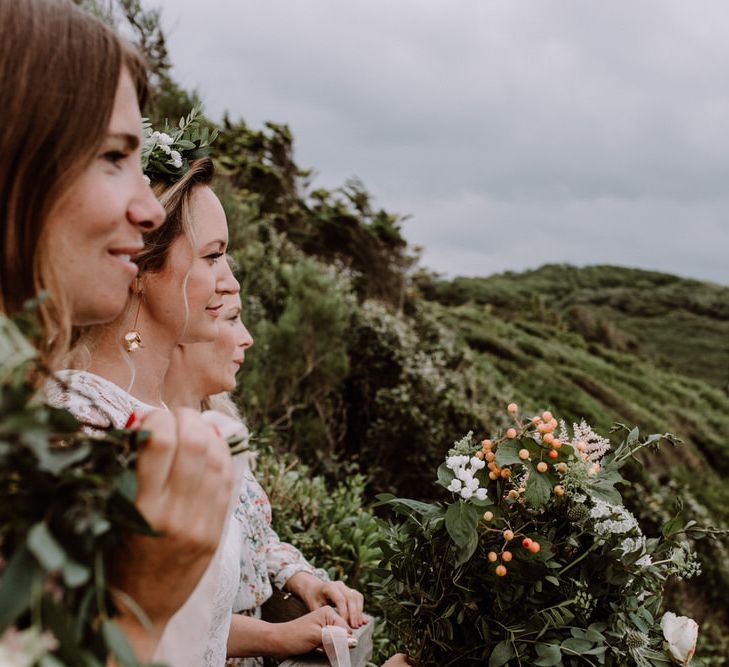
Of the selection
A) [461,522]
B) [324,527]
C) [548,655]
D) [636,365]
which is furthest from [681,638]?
[636,365]

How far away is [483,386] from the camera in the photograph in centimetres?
848

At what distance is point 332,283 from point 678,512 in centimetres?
569

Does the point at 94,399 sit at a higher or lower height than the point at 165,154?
lower

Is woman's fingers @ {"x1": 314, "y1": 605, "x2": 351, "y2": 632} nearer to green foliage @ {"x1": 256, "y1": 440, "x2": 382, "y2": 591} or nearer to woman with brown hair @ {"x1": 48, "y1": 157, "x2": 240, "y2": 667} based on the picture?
woman with brown hair @ {"x1": 48, "y1": 157, "x2": 240, "y2": 667}

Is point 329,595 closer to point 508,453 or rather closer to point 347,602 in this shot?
point 347,602

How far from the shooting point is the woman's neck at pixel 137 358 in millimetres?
2170

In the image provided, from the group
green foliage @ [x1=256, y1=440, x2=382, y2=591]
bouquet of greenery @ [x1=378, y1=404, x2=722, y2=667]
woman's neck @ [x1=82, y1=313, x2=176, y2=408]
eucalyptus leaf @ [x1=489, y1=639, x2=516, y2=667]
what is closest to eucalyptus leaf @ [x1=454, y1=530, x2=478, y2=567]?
bouquet of greenery @ [x1=378, y1=404, x2=722, y2=667]

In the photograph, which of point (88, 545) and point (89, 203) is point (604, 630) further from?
point (89, 203)

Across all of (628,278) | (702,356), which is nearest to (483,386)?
(702,356)

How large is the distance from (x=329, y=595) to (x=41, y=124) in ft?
6.04

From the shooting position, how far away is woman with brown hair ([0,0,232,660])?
0.94 meters

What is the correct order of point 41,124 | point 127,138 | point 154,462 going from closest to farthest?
point 154,462 → point 41,124 → point 127,138

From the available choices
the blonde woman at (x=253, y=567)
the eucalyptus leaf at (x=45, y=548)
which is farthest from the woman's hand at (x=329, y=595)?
the eucalyptus leaf at (x=45, y=548)

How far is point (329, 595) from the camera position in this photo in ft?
7.74
